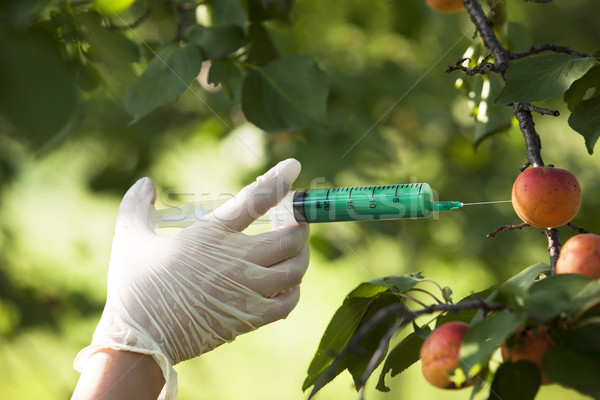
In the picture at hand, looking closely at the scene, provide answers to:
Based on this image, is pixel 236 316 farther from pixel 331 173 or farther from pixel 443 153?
pixel 443 153

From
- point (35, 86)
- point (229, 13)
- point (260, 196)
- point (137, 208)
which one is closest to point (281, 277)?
point (260, 196)

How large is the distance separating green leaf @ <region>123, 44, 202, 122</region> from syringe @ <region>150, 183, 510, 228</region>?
0.30 meters

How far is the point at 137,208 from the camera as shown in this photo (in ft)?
3.73

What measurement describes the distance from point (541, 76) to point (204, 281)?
663mm

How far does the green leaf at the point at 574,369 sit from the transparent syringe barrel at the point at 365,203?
1.61 ft

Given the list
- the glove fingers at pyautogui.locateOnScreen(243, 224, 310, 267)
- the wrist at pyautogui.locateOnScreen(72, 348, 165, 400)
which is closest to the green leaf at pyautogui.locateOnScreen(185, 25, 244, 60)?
the glove fingers at pyautogui.locateOnScreen(243, 224, 310, 267)

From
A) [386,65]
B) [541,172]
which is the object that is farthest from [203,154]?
[541,172]

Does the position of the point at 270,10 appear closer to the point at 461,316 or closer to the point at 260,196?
the point at 260,196

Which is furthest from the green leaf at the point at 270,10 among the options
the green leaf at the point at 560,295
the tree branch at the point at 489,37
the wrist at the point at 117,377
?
the green leaf at the point at 560,295

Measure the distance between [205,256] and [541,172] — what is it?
603mm

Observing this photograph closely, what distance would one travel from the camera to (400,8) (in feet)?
5.66

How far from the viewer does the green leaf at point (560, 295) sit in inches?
19.5

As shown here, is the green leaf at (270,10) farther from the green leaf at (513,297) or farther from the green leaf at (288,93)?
the green leaf at (513,297)

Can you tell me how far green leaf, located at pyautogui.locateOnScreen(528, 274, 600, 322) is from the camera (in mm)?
494
